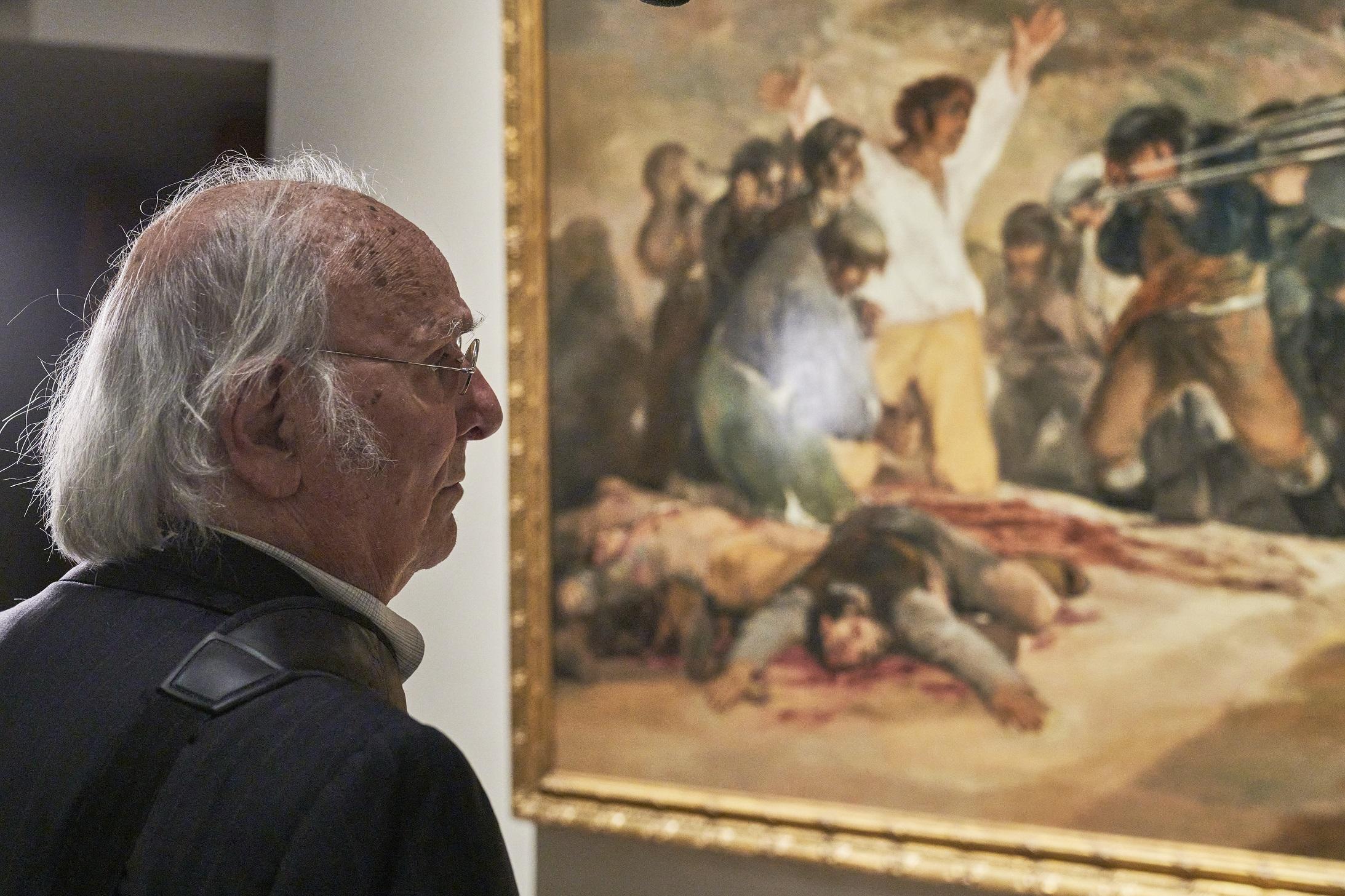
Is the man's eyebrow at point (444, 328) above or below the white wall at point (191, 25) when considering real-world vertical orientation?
below

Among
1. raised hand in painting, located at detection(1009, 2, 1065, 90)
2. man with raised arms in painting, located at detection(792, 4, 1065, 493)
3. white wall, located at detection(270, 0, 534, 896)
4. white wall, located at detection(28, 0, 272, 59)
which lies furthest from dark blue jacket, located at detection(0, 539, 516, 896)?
white wall, located at detection(28, 0, 272, 59)

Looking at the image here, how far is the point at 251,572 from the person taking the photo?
159cm

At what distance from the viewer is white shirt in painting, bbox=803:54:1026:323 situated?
3496mm

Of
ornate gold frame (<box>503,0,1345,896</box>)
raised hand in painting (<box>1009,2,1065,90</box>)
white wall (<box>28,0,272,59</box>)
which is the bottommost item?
ornate gold frame (<box>503,0,1345,896</box>)

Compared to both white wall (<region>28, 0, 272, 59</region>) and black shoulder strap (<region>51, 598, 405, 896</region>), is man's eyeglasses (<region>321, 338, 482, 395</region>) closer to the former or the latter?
black shoulder strap (<region>51, 598, 405, 896</region>)

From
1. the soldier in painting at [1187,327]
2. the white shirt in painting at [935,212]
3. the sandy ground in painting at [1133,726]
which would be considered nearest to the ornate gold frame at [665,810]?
the sandy ground in painting at [1133,726]

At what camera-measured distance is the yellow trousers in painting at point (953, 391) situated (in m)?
3.50

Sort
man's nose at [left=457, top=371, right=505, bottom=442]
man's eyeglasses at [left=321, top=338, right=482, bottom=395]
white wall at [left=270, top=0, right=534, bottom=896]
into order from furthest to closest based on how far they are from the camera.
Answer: white wall at [left=270, top=0, right=534, bottom=896] < man's nose at [left=457, top=371, right=505, bottom=442] < man's eyeglasses at [left=321, top=338, right=482, bottom=395]

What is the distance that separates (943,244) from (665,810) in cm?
193

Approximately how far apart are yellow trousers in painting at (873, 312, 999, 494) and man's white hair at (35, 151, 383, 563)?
2156mm

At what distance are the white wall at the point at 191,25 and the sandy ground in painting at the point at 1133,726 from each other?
3.39m

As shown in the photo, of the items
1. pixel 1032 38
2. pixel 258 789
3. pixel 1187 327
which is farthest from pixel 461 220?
pixel 258 789

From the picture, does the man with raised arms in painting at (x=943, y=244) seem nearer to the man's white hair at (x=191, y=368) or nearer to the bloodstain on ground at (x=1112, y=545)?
the bloodstain on ground at (x=1112, y=545)

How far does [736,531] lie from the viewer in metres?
3.84
